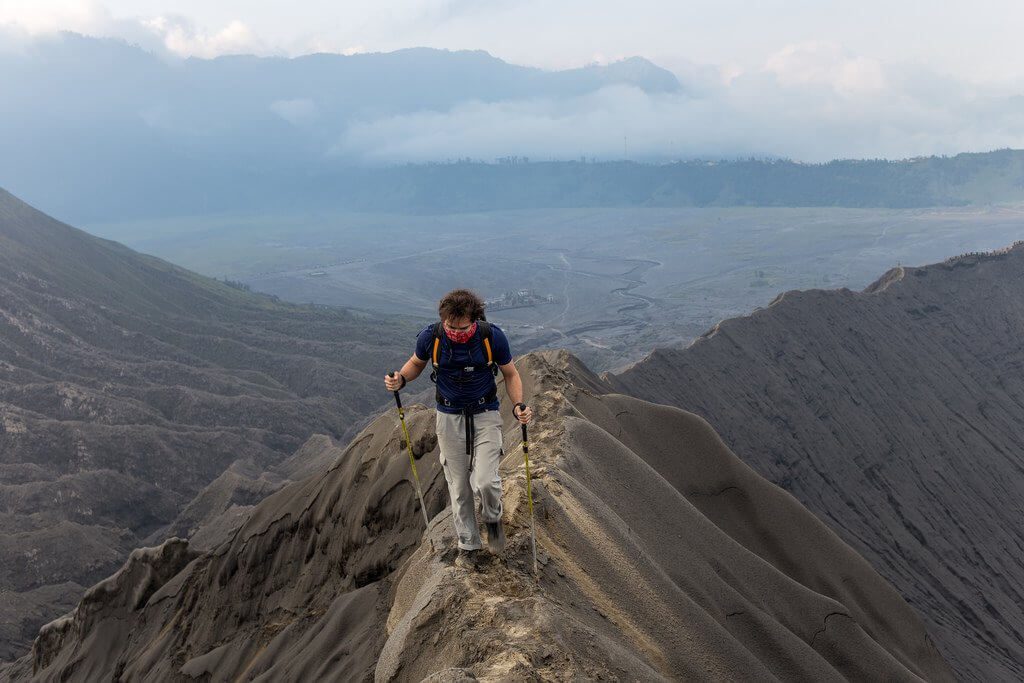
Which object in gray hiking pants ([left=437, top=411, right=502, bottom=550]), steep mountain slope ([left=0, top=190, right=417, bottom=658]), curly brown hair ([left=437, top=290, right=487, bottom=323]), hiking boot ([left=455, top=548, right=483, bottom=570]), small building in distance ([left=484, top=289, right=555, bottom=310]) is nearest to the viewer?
curly brown hair ([left=437, top=290, right=487, bottom=323])

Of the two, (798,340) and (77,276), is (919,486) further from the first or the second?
(77,276)

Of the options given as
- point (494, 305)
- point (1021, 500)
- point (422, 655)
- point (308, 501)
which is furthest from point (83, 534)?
point (494, 305)

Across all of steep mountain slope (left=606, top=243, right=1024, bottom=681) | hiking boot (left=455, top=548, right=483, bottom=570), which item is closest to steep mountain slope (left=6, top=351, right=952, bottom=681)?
hiking boot (left=455, top=548, right=483, bottom=570)

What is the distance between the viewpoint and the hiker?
21.0ft

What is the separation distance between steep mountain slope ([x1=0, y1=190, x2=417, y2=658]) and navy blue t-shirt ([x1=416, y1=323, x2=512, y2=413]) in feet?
86.1

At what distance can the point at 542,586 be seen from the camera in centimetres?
707

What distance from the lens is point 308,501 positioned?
14938 mm

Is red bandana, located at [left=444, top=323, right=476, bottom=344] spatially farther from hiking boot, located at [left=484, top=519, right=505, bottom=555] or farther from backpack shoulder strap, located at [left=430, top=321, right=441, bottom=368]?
hiking boot, located at [left=484, top=519, right=505, bottom=555]

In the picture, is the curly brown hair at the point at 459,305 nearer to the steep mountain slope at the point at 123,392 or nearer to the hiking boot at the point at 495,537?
the hiking boot at the point at 495,537

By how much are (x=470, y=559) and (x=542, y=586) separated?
720 millimetres

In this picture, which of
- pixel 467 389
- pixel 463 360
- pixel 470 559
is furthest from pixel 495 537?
pixel 463 360

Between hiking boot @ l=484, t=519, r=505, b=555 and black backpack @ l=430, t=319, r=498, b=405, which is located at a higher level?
black backpack @ l=430, t=319, r=498, b=405

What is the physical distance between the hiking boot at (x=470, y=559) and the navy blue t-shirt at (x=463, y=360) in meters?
1.45

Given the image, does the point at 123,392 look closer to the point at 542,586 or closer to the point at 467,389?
the point at 542,586
